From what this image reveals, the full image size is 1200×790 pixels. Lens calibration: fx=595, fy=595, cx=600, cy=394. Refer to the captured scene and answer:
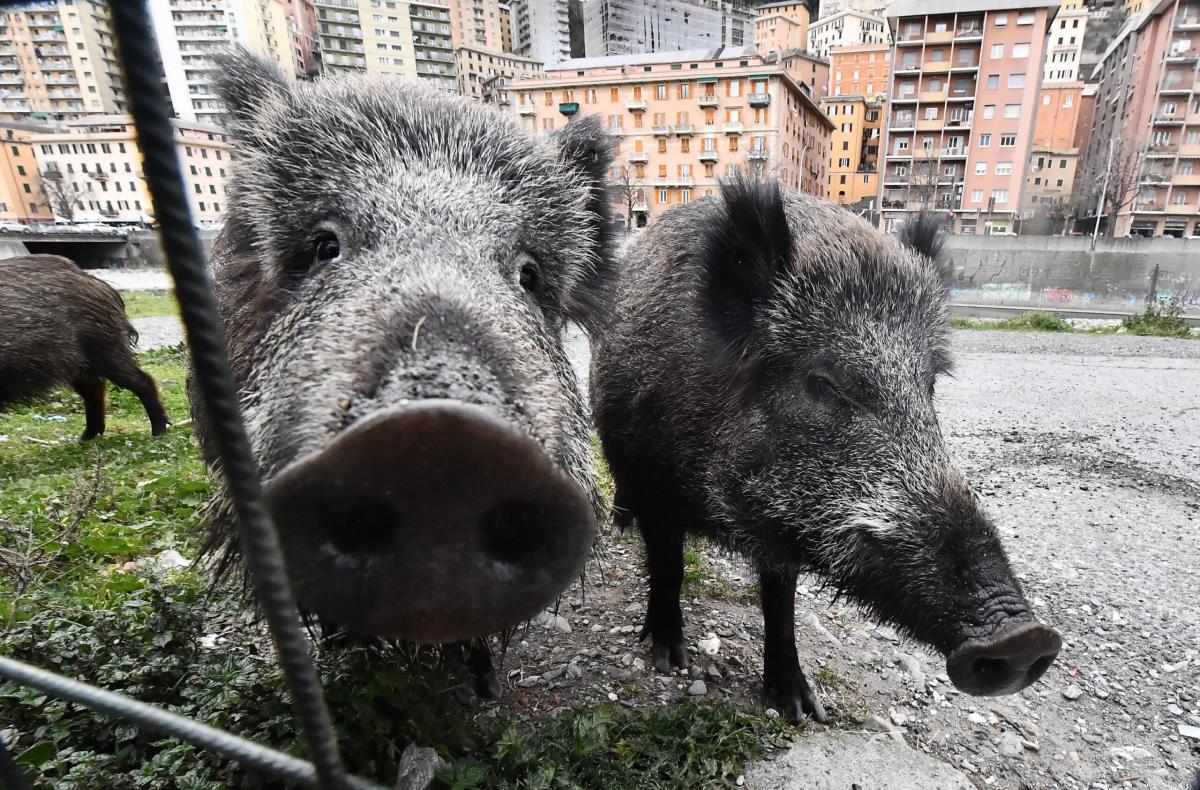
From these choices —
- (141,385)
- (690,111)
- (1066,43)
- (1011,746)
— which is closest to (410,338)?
(1011,746)

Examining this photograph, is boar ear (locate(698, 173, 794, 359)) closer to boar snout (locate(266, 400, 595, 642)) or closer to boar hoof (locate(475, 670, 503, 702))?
boar snout (locate(266, 400, 595, 642))

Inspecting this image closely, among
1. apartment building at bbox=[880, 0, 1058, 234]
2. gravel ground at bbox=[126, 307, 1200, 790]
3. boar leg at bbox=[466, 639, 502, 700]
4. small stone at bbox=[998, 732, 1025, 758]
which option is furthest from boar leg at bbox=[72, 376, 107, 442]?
apartment building at bbox=[880, 0, 1058, 234]

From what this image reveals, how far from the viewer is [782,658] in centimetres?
278

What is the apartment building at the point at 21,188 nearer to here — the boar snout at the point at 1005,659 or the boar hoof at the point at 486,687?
the boar hoof at the point at 486,687

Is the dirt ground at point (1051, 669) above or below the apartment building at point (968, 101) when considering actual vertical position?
below

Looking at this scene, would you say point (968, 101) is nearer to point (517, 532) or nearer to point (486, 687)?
point (486, 687)

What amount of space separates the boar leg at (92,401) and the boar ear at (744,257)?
604cm

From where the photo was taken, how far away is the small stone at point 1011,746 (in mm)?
2588

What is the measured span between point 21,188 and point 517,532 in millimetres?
67694

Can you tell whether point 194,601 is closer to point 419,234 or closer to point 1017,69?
point 419,234

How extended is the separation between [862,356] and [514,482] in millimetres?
1643

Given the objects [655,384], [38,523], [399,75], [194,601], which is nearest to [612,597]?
[655,384]

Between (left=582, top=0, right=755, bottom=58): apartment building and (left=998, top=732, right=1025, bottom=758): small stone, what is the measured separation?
241 feet

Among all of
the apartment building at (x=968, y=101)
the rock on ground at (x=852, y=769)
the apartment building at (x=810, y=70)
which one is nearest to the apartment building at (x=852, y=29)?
the apartment building at (x=810, y=70)
